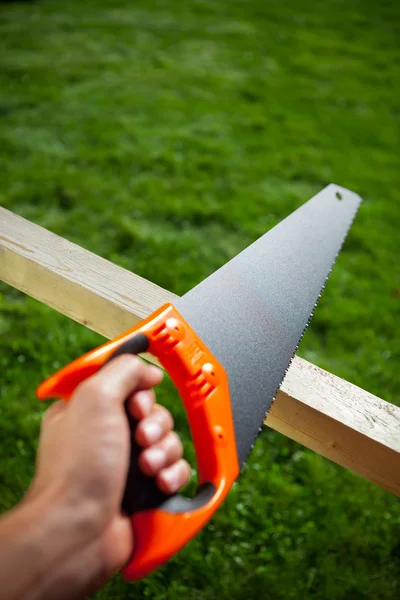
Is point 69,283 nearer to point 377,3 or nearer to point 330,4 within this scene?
point 330,4

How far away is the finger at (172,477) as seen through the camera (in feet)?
3.35

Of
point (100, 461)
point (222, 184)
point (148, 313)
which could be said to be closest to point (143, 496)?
point (100, 461)

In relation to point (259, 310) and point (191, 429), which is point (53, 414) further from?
point (259, 310)

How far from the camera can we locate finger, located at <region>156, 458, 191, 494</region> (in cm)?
102

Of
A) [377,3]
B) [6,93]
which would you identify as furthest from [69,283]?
[377,3]

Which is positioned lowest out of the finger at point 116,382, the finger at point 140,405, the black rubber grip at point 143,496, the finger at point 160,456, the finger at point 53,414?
the black rubber grip at point 143,496

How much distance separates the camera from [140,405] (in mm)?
1053

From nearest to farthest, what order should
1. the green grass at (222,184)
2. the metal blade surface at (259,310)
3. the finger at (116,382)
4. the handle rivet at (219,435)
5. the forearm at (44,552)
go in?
1. the forearm at (44,552)
2. the finger at (116,382)
3. the handle rivet at (219,435)
4. the metal blade surface at (259,310)
5. the green grass at (222,184)

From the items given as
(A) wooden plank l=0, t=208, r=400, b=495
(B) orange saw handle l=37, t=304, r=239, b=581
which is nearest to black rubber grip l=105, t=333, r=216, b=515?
(B) orange saw handle l=37, t=304, r=239, b=581

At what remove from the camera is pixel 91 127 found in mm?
4660

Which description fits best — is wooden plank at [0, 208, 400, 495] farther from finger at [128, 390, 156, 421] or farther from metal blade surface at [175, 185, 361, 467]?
finger at [128, 390, 156, 421]

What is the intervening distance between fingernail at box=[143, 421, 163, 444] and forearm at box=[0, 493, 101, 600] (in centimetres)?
21

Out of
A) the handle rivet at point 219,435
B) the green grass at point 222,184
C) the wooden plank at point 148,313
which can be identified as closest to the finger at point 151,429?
the handle rivet at point 219,435

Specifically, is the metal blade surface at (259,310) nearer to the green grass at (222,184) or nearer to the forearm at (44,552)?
the forearm at (44,552)
